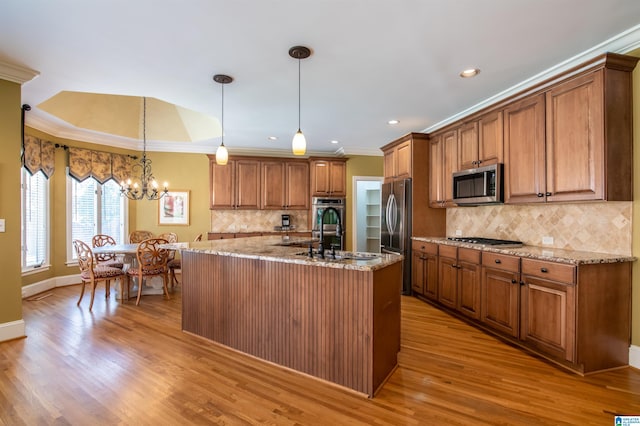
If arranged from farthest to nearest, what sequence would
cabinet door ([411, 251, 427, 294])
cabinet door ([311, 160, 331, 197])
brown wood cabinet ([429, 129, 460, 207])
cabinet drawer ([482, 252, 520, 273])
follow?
cabinet door ([311, 160, 331, 197]) → cabinet door ([411, 251, 427, 294]) → brown wood cabinet ([429, 129, 460, 207]) → cabinet drawer ([482, 252, 520, 273])

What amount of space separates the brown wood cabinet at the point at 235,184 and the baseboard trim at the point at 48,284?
260 centimetres

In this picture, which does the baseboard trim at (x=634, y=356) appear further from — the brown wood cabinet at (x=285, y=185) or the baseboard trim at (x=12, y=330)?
the baseboard trim at (x=12, y=330)

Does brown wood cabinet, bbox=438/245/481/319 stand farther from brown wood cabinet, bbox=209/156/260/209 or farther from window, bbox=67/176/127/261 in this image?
window, bbox=67/176/127/261

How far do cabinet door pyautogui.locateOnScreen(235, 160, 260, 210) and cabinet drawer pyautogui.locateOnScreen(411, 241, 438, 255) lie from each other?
322cm

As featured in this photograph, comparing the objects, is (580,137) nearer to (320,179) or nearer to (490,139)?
(490,139)

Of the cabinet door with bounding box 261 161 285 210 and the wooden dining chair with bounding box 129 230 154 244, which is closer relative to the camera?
the wooden dining chair with bounding box 129 230 154 244

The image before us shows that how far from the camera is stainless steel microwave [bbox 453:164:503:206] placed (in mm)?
3412

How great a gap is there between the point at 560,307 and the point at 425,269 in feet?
6.40

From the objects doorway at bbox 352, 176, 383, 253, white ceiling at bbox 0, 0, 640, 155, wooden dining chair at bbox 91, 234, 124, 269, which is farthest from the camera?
doorway at bbox 352, 176, 383, 253

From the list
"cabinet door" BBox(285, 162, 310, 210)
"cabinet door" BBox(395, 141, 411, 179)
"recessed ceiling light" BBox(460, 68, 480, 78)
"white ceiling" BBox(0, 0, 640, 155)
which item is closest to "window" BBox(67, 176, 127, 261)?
"white ceiling" BBox(0, 0, 640, 155)

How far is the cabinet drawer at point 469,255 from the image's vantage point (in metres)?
3.36

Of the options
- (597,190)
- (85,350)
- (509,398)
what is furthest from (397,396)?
(85,350)

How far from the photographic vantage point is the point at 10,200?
123 inches

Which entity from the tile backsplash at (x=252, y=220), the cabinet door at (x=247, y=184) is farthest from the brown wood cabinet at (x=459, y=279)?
the cabinet door at (x=247, y=184)
